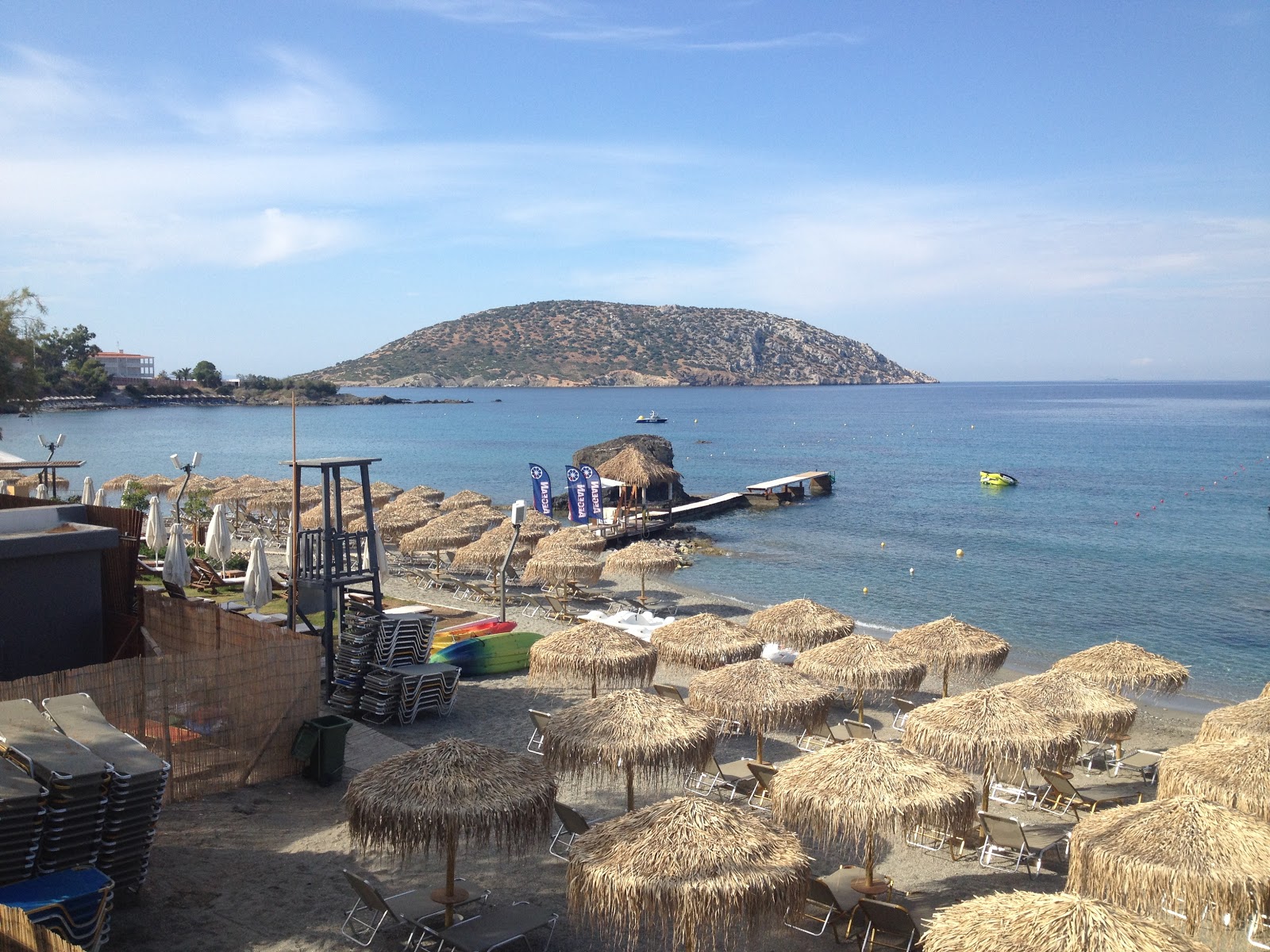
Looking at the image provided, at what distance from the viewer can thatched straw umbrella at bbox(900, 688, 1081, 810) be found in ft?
29.9

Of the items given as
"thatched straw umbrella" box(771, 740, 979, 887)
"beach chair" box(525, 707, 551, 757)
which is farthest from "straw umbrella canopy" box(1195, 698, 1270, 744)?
"beach chair" box(525, 707, 551, 757)

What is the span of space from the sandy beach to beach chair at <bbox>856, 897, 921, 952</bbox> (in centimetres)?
40

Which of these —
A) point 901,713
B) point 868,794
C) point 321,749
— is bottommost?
point 901,713

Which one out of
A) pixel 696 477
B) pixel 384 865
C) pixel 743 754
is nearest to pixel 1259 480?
pixel 696 477

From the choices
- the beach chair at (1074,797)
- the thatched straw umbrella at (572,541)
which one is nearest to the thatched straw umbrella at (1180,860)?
the beach chair at (1074,797)

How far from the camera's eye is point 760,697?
1058 cm

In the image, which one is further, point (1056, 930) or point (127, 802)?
point (127, 802)

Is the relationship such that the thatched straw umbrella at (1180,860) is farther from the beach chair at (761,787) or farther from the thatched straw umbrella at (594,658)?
the thatched straw umbrella at (594,658)

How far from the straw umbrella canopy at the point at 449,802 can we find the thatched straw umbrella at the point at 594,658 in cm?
479

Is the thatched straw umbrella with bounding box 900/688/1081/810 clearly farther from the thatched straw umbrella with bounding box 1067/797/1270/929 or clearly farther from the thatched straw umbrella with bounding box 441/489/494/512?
the thatched straw umbrella with bounding box 441/489/494/512

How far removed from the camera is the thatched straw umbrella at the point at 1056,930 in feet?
15.9

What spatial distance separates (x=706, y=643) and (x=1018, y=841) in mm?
5393

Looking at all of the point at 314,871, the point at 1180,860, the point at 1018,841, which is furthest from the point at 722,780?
the point at 1180,860

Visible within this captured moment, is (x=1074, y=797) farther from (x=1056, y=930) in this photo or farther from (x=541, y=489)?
(x=541, y=489)
